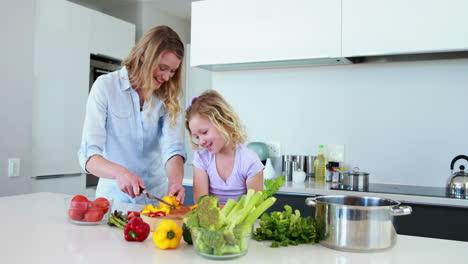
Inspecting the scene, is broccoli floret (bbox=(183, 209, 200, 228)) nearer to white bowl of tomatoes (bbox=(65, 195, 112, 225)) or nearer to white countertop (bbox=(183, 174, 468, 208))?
white bowl of tomatoes (bbox=(65, 195, 112, 225))

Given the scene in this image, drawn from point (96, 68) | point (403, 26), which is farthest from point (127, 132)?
point (96, 68)

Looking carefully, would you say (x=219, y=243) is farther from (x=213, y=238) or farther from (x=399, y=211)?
(x=399, y=211)

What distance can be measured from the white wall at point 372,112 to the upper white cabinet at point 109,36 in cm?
136

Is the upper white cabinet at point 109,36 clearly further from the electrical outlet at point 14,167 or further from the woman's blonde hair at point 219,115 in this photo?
the woman's blonde hair at point 219,115

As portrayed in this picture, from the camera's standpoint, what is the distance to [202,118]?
1.93m

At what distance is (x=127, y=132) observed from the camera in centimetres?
195

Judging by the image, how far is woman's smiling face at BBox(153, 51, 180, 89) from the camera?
6.00ft

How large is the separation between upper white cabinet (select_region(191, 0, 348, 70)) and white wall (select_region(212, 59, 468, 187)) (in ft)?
0.77

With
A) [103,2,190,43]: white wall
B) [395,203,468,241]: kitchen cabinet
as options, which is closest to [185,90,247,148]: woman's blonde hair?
[395,203,468,241]: kitchen cabinet

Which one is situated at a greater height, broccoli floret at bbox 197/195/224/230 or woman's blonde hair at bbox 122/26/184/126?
woman's blonde hair at bbox 122/26/184/126

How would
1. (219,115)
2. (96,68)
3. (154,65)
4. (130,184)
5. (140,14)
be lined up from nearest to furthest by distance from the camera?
1. (130,184)
2. (154,65)
3. (219,115)
4. (96,68)
5. (140,14)

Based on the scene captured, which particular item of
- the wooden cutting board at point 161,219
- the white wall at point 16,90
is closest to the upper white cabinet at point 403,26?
the wooden cutting board at point 161,219

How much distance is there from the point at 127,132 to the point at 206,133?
37 cm

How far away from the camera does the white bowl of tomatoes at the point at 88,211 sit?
55.6 inches
